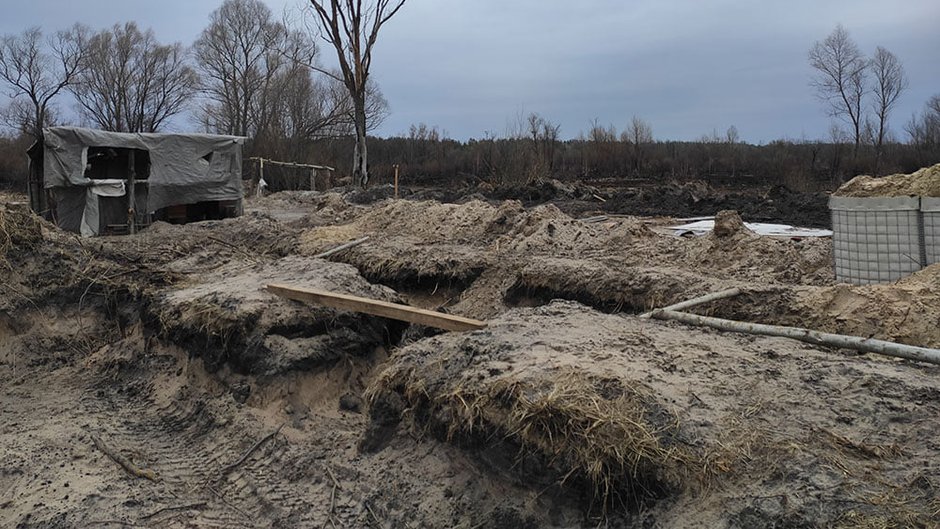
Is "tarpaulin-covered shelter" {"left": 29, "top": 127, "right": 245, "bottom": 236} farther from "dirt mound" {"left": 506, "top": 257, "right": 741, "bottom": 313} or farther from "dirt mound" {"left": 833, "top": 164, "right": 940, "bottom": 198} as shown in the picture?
"dirt mound" {"left": 833, "top": 164, "right": 940, "bottom": 198}

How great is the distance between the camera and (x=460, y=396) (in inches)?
144

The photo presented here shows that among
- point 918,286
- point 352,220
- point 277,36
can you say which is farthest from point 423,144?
point 918,286

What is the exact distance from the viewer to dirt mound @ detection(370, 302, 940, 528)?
2.62m

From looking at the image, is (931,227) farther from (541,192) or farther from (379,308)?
(541,192)

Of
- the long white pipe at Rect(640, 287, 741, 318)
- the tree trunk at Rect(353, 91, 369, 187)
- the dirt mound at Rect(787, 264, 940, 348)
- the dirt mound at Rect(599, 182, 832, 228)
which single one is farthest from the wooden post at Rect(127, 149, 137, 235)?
the dirt mound at Rect(787, 264, 940, 348)

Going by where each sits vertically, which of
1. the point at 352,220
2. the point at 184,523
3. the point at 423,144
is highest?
the point at 423,144

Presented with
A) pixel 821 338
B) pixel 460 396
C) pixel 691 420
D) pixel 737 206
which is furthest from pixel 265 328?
pixel 737 206

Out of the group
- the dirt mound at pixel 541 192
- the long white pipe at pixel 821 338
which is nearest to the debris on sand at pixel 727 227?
the long white pipe at pixel 821 338

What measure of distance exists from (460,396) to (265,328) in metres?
2.67

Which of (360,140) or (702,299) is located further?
(360,140)

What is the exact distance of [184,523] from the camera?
387 cm

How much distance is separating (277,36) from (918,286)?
47.9 metres

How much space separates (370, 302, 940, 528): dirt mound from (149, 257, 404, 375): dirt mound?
159 centimetres

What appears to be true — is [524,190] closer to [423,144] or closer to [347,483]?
[347,483]
